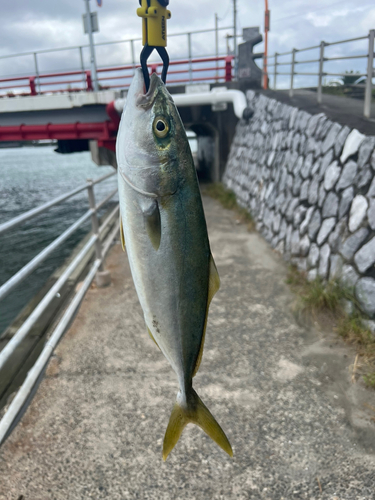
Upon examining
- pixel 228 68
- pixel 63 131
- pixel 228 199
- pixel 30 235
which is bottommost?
pixel 30 235

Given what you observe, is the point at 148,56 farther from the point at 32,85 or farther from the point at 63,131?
the point at 32,85

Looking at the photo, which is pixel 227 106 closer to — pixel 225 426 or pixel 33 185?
pixel 225 426

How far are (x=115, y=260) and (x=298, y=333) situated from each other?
11.5 feet

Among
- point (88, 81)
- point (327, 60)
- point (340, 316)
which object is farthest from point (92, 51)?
point (340, 316)

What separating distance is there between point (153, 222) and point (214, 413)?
2273 millimetres

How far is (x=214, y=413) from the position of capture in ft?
9.99

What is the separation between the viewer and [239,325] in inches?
174

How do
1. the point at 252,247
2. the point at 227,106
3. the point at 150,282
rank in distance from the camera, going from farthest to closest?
the point at 227,106
the point at 252,247
the point at 150,282

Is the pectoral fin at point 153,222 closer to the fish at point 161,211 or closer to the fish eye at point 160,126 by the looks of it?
the fish at point 161,211

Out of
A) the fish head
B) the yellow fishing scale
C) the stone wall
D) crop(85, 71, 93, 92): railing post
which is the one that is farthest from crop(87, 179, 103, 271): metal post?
crop(85, 71, 93, 92): railing post

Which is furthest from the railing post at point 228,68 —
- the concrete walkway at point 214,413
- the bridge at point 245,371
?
the concrete walkway at point 214,413

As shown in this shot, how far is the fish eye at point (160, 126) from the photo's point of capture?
1229mm

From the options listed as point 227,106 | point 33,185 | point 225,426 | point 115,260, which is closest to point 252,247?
point 115,260

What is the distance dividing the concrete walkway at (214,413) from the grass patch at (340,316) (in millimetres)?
123
